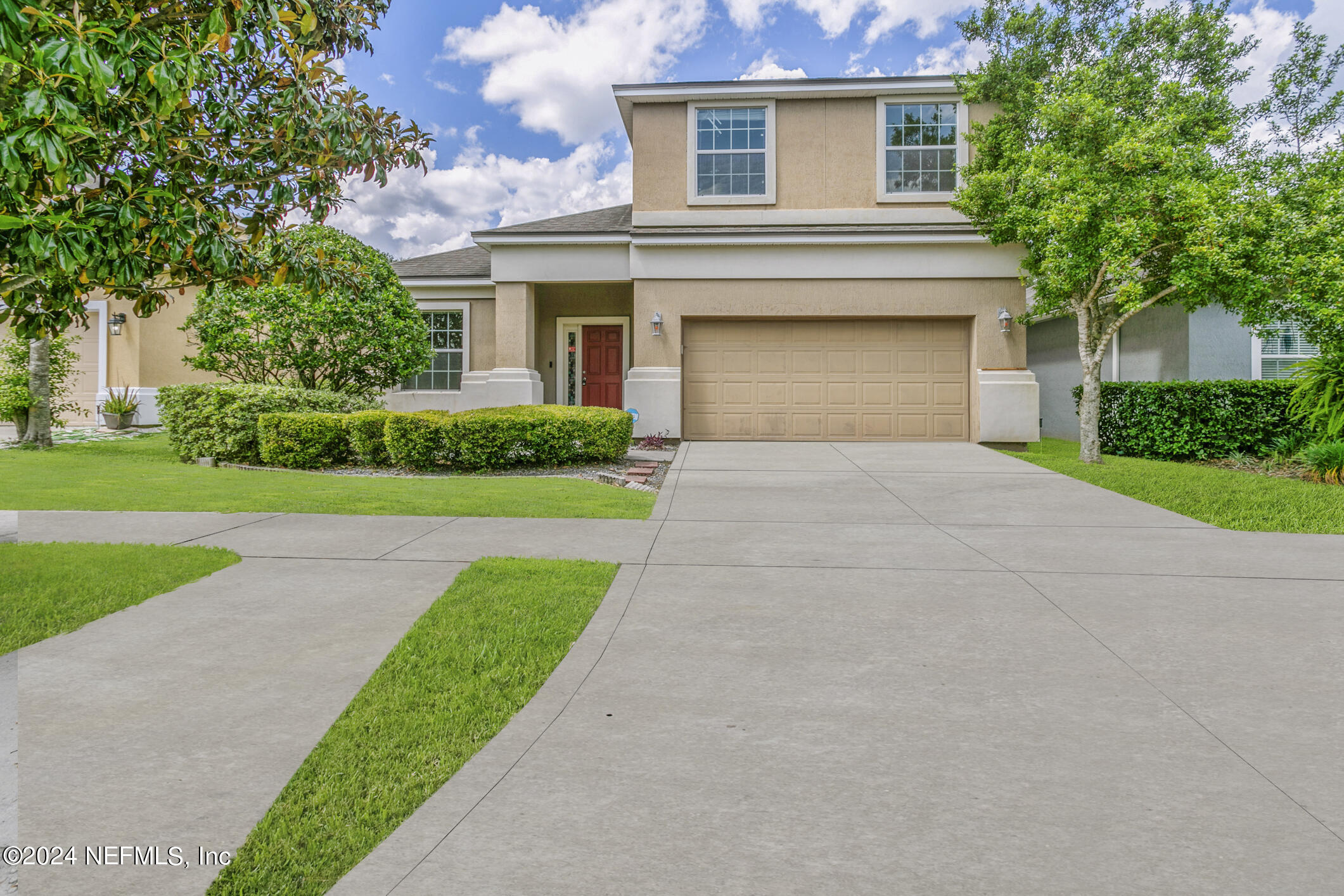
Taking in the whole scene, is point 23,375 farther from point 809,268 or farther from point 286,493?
point 809,268

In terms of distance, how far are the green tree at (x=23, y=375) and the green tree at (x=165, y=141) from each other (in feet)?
31.5

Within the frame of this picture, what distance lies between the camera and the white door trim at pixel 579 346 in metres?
16.3

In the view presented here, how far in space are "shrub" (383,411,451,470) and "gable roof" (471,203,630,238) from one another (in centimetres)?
554

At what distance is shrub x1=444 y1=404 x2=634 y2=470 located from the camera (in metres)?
10.2

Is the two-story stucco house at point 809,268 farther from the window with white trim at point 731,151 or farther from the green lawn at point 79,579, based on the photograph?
the green lawn at point 79,579

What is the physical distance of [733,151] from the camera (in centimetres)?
1418

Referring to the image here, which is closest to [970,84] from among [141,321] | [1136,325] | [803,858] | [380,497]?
[1136,325]

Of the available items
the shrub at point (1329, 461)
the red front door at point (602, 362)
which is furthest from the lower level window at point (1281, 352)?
the red front door at point (602, 362)

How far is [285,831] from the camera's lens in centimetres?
221

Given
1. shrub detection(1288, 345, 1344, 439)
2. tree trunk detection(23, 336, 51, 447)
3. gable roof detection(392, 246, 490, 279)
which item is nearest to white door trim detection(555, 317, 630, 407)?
gable roof detection(392, 246, 490, 279)

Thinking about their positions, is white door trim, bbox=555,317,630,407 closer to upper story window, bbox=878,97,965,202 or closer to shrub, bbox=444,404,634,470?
shrub, bbox=444,404,634,470

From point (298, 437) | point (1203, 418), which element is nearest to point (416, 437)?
point (298, 437)

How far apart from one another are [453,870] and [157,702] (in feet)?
5.89

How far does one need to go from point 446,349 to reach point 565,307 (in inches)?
106
